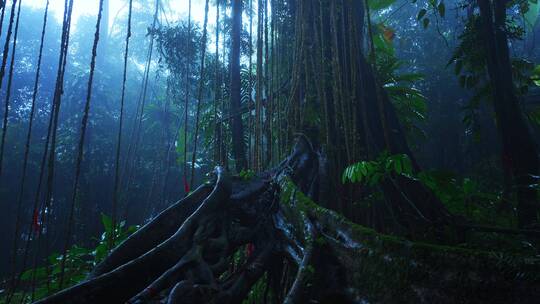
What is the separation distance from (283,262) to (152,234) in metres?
0.71

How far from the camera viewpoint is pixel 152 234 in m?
2.03

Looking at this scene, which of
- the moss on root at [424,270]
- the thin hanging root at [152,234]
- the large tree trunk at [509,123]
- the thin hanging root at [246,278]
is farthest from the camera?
the large tree trunk at [509,123]

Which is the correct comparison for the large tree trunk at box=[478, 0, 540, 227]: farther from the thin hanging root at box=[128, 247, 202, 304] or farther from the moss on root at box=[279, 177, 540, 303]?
the thin hanging root at box=[128, 247, 202, 304]

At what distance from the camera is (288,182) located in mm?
2279

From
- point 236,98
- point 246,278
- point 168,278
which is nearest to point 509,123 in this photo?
point 246,278

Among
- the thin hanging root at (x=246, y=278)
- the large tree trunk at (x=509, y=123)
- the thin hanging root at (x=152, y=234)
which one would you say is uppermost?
the large tree trunk at (x=509, y=123)

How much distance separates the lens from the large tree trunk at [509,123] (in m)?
2.46

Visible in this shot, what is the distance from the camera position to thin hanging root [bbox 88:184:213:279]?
6.10 feet

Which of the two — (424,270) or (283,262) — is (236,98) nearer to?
(283,262)

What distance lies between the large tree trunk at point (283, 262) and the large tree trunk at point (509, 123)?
1.37 metres

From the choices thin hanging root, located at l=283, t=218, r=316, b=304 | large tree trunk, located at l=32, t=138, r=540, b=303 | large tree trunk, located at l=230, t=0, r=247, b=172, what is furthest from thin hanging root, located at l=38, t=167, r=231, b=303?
large tree trunk, located at l=230, t=0, r=247, b=172

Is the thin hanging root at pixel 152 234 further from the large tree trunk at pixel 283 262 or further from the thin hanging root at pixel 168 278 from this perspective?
the thin hanging root at pixel 168 278

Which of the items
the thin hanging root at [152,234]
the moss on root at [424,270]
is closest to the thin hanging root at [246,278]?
the moss on root at [424,270]

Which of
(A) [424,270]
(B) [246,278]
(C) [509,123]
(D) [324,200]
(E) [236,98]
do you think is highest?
(E) [236,98]
